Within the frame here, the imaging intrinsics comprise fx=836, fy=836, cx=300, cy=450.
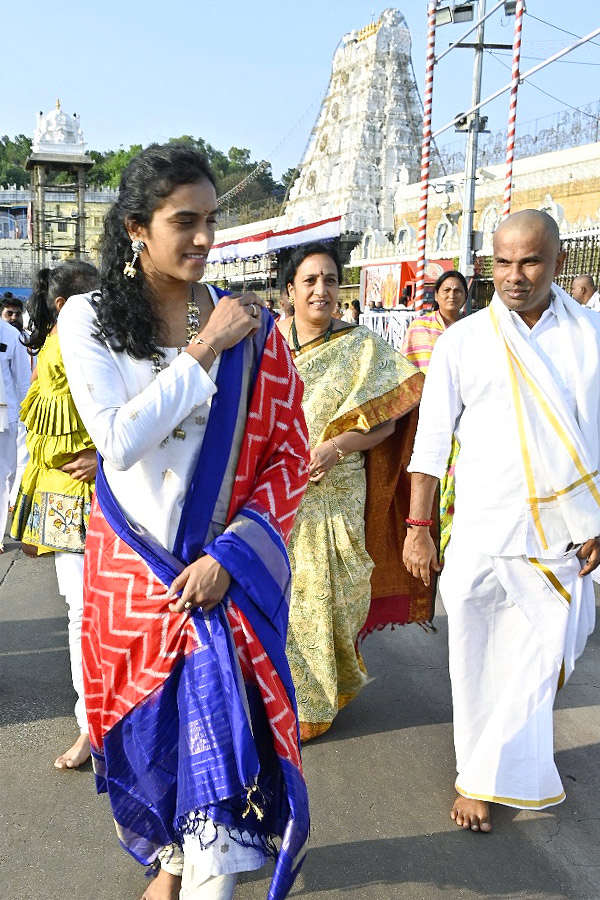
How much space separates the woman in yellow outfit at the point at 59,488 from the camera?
114 inches

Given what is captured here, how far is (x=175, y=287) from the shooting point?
2.05m

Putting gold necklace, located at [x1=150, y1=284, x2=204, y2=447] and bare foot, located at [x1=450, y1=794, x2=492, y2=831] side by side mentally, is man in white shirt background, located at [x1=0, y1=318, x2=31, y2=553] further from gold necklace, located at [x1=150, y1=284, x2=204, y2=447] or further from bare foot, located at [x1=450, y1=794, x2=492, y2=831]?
bare foot, located at [x1=450, y1=794, x2=492, y2=831]

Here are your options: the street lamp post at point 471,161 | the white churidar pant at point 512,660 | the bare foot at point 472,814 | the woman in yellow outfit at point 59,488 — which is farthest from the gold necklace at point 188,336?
the street lamp post at point 471,161

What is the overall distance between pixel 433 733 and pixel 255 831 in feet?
5.67

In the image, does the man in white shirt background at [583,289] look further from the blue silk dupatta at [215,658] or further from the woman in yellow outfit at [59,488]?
the blue silk dupatta at [215,658]

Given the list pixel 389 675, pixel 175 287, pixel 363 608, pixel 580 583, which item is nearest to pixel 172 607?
pixel 175 287

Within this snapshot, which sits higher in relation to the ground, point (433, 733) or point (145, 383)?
point (145, 383)

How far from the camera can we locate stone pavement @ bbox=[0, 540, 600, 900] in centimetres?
246

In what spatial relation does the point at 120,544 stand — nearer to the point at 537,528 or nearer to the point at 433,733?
the point at 537,528

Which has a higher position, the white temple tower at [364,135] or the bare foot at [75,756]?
the white temple tower at [364,135]

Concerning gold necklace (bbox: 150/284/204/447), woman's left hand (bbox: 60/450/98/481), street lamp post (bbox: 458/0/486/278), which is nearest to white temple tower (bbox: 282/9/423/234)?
street lamp post (bbox: 458/0/486/278)

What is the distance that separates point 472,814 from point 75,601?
62.5 inches

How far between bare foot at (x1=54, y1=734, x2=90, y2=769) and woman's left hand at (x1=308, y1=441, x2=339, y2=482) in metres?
1.34

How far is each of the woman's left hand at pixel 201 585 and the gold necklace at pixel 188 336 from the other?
290mm
